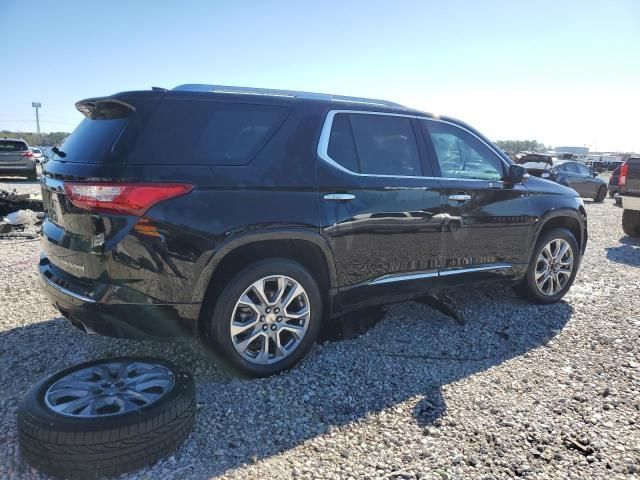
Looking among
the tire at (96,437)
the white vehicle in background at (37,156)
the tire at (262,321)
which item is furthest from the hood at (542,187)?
the white vehicle in background at (37,156)

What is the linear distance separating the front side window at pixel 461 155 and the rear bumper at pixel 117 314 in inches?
95.1

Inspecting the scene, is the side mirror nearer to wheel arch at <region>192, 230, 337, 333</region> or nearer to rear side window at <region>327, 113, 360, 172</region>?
rear side window at <region>327, 113, 360, 172</region>

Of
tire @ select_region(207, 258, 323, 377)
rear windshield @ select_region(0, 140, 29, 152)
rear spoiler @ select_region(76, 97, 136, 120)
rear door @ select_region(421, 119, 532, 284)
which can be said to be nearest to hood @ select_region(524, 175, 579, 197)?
rear door @ select_region(421, 119, 532, 284)

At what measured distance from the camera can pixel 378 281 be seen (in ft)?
12.0

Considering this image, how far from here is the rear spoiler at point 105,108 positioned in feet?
9.36

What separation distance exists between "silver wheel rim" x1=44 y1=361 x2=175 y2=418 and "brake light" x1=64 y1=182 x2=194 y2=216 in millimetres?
916

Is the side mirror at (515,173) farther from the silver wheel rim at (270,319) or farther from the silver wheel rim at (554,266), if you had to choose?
the silver wheel rim at (270,319)

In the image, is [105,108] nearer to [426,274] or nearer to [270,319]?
[270,319]

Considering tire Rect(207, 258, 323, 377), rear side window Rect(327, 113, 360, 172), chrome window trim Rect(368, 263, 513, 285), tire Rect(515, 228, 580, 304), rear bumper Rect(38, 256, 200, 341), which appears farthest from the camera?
tire Rect(515, 228, 580, 304)

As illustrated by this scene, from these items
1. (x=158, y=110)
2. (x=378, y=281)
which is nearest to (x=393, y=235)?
(x=378, y=281)

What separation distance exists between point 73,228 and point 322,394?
184 cm

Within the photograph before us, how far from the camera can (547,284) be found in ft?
16.2

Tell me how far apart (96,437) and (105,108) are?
1.93 metres

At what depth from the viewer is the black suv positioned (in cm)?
271
